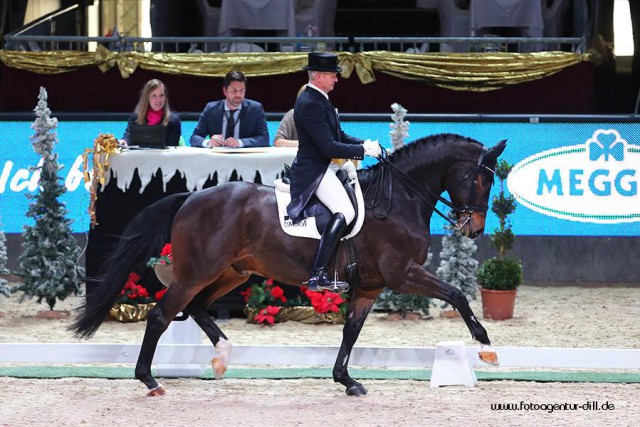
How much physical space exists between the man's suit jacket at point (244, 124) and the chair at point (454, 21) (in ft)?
16.0

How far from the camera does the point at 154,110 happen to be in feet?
32.6

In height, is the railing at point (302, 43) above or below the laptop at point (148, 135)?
above

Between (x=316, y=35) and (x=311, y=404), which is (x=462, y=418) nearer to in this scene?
(x=311, y=404)

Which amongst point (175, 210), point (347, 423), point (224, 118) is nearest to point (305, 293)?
point (224, 118)

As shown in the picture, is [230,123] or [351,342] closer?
[351,342]

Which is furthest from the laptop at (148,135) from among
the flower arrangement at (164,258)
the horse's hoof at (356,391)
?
the horse's hoof at (356,391)

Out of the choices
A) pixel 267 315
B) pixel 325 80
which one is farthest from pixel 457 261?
pixel 325 80

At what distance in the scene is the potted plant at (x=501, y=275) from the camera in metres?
10.5

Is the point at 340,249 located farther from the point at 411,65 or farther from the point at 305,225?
the point at 411,65

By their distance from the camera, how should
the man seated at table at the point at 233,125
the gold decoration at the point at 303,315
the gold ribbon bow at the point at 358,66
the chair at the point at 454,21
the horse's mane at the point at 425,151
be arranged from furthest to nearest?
the chair at the point at 454,21, the gold ribbon bow at the point at 358,66, the gold decoration at the point at 303,315, the man seated at table at the point at 233,125, the horse's mane at the point at 425,151

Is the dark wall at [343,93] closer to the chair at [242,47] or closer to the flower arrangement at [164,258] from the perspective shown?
the chair at [242,47]

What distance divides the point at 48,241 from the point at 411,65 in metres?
5.21

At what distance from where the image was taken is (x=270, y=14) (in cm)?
1431

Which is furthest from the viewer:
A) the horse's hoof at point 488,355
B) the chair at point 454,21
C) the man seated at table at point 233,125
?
the chair at point 454,21
